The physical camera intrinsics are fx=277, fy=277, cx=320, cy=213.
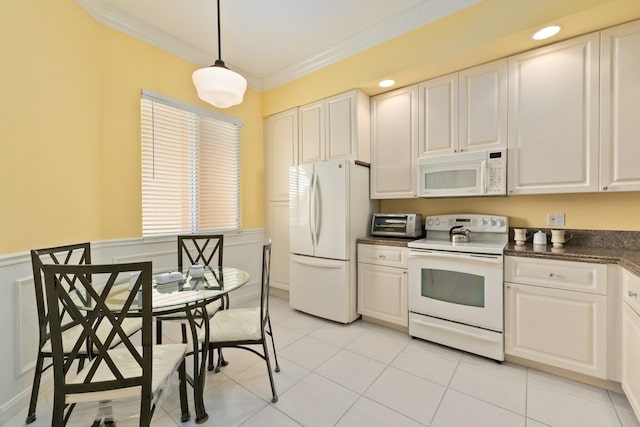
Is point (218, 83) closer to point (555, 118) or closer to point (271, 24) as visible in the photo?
point (271, 24)

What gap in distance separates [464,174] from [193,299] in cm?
240

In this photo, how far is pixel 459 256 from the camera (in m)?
2.30

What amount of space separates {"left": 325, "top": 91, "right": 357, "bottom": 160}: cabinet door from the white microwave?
2.49 feet

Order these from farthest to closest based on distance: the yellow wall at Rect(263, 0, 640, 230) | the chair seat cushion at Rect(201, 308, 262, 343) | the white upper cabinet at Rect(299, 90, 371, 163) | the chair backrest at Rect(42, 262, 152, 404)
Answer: the white upper cabinet at Rect(299, 90, 371, 163) < the yellow wall at Rect(263, 0, 640, 230) < the chair seat cushion at Rect(201, 308, 262, 343) < the chair backrest at Rect(42, 262, 152, 404)

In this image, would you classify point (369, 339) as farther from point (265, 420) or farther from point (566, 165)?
point (566, 165)

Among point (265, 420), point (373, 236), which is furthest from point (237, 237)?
point (265, 420)

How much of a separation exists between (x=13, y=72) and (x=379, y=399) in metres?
3.06

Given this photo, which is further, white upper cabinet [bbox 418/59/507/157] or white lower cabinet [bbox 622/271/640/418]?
white upper cabinet [bbox 418/59/507/157]

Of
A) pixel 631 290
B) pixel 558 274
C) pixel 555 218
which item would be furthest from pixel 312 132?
pixel 631 290

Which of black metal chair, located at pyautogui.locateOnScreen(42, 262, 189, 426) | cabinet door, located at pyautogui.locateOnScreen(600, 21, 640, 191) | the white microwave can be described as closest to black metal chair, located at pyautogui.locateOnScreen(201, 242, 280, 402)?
black metal chair, located at pyautogui.locateOnScreen(42, 262, 189, 426)

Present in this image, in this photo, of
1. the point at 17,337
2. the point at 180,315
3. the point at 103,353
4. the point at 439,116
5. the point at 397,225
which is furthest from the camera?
the point at 397,225

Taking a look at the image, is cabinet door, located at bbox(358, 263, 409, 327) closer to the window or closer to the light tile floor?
the light tile floor

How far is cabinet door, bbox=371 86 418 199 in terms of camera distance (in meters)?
2.84

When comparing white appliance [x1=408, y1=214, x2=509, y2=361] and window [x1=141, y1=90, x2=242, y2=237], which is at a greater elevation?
window [x1=141, y1=90, x2=242, y2=237]
